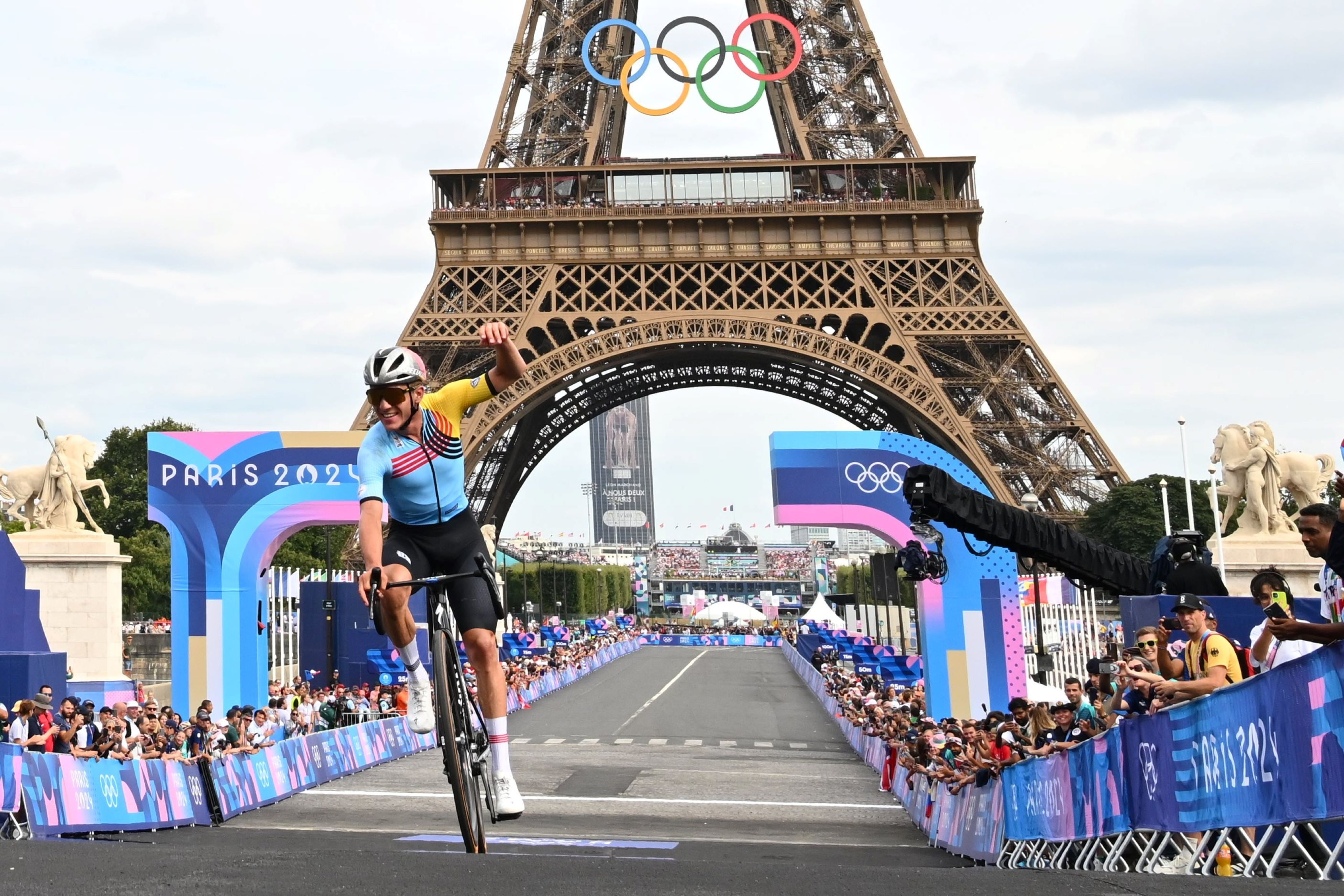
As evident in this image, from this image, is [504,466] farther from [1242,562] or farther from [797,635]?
[1242,562]

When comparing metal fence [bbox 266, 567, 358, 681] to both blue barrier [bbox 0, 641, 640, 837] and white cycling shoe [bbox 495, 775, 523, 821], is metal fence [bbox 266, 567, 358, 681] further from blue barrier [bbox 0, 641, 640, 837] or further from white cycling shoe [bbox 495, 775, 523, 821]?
white cycling shoe [bbox 495, 775, 523, 821]

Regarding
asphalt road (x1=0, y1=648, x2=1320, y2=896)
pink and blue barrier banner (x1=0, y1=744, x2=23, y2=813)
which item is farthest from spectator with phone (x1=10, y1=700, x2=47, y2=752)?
asphalt road (x1=0, y1=648, x2=1320, y2=896)

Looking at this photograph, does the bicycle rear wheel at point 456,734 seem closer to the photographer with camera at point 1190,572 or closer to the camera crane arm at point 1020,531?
the camera crane arm at point 1020,531

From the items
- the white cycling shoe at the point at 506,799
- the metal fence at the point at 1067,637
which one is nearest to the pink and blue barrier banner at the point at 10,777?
the white cycling shoe at the point at 506,799

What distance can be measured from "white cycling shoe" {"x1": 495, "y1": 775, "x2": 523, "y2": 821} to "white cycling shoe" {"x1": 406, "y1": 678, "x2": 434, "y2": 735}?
38 cm

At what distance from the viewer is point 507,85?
2014 inches

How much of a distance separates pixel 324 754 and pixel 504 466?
128ft

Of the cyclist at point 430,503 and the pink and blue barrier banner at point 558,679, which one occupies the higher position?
the cyclist at point 430,503

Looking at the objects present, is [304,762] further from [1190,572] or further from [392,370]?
[392,370]

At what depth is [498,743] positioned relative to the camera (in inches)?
251

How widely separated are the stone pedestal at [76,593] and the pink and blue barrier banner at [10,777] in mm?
14505

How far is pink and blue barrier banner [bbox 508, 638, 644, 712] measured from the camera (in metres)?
38.0

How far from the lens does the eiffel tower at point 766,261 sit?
4566 centimetres

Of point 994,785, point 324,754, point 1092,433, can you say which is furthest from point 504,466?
point 994,785
